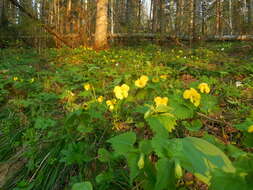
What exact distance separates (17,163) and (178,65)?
3785mm

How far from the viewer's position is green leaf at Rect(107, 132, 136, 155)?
0.99m

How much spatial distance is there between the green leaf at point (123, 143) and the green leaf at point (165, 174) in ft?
0.68

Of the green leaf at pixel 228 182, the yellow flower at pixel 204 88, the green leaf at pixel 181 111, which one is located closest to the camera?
the green leaf at pixel 228 182

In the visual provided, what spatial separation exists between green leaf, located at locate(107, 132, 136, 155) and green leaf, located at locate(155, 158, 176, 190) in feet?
0.68

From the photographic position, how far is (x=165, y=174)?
2.63 ft

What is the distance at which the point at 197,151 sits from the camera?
0.82 m

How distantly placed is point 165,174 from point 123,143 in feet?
0.95

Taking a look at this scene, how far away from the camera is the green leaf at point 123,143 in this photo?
0.99 m

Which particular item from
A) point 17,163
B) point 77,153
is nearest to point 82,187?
point 77,153

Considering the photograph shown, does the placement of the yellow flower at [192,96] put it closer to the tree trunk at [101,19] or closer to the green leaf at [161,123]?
the green leaf at [161,123]

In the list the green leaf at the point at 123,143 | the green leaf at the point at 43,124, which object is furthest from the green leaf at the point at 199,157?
the green leaf at the point at 43,124

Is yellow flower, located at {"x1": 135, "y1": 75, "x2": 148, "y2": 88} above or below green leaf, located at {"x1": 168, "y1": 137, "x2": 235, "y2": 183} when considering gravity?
above

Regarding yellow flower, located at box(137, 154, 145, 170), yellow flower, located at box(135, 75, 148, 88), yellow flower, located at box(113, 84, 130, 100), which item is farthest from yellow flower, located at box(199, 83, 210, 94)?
yellow flower, located at box(137, 154, 145, 170)

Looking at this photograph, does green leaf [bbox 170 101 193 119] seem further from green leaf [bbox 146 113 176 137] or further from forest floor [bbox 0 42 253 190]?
green leaf [bbox 146 113 176 137]
